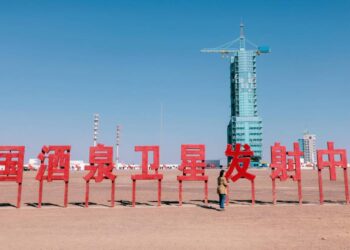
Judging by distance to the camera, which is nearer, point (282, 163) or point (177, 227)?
point (177, 227)

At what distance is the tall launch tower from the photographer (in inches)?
5305

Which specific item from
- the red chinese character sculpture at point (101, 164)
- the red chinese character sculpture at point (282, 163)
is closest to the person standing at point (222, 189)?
the red chinese character sculpture at point (282, 163)

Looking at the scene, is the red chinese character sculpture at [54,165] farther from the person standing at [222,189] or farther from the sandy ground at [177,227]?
the person standing at [222,189]

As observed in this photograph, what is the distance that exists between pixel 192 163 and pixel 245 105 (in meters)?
122

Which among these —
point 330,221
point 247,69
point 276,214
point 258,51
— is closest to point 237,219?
point 276,214

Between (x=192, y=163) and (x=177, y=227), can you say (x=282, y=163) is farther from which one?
(x=177, y=227)

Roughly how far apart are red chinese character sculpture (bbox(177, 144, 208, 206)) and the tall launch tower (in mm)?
113112

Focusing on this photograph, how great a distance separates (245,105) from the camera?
452 feet

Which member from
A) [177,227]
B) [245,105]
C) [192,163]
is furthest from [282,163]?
[245,105]

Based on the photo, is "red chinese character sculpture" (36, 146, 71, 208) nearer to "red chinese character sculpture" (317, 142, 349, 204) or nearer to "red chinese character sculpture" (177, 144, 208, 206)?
"red chinese character sculpture" (177, 144, 208, 206)

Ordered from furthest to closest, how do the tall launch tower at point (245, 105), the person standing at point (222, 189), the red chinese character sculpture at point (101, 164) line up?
the tall launch tower at point (245, 105) → the red chinese character sculpture at point (101, 164) → the person standing at point (222, 189)

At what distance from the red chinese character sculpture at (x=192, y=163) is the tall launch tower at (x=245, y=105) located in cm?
11311

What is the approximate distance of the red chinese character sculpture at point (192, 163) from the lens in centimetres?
1902

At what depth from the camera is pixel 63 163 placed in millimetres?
18547
